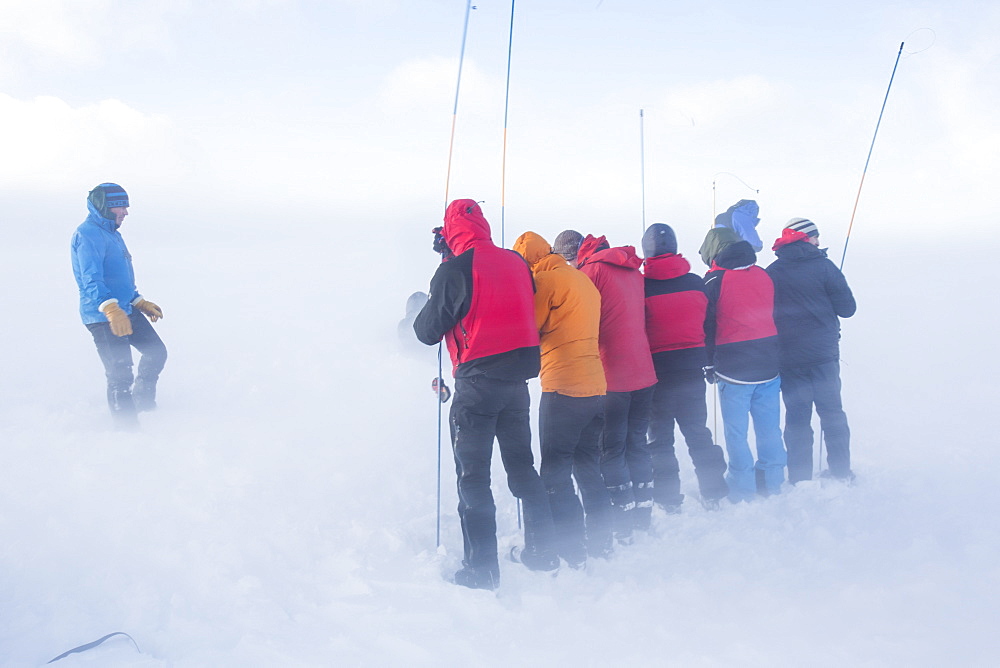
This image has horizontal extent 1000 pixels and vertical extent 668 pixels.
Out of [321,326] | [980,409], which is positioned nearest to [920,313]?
[980,409]

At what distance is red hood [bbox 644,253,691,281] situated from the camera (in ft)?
13.1

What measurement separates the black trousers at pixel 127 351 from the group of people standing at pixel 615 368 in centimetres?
252

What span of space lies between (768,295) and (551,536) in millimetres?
2259

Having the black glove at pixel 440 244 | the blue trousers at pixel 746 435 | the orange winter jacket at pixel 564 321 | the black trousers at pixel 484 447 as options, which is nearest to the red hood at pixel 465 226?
the black glove at pixel 440 244

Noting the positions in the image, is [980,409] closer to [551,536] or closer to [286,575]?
[551,536]

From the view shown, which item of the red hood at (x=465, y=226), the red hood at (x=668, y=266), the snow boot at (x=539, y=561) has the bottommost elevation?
the snow boot at (x=539, y=561)

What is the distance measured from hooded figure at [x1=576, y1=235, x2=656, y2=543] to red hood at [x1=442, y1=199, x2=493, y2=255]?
918 mm

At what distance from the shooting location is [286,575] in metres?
3.09

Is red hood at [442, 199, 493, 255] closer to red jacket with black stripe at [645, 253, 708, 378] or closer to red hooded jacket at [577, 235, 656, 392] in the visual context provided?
red hooded jacket at [577, 235, 656, 392]

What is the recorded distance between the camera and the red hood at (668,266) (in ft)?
13.1

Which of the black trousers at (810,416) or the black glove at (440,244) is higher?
the black glove at (440,244)

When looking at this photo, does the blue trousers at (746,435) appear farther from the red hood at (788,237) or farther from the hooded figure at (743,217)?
the hooded figure at (743,217)

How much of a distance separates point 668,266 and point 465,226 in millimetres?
1601

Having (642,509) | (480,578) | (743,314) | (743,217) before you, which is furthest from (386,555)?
(743,217)
